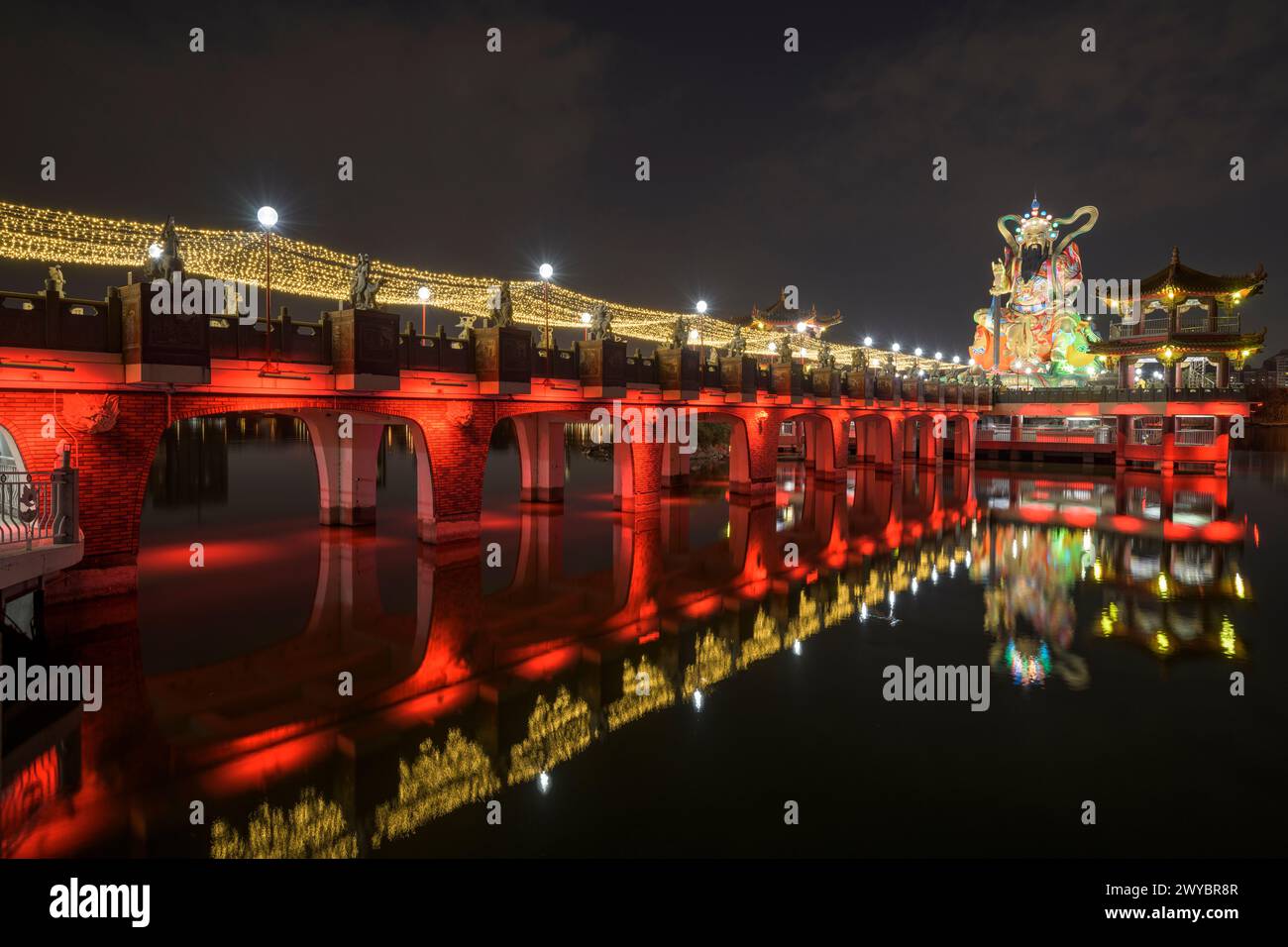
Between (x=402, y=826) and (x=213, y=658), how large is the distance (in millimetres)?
5680

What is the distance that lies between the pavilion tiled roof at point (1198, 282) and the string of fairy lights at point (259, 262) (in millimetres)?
36150

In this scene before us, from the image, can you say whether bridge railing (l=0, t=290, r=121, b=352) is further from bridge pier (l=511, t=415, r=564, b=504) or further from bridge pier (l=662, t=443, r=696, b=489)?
bridge pier (l=662, t=443, r=696, b=489)

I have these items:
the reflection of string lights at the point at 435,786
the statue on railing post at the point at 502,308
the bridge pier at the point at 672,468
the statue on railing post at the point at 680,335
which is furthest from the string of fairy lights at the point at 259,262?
the reflection of string lights at the point at 435,786

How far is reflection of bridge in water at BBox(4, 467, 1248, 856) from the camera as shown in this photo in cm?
664

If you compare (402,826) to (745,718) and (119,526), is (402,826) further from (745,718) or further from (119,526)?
(119,526)

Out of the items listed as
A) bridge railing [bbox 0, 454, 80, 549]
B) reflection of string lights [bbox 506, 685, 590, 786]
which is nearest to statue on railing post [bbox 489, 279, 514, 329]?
bridge railing [bbox 0, 454, 80, 549]

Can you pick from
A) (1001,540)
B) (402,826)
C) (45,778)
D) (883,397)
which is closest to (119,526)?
(45,778)

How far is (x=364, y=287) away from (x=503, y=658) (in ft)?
30.9

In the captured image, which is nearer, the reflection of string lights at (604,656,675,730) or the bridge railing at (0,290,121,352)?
the reflection of string lights at (604,656,675,730)

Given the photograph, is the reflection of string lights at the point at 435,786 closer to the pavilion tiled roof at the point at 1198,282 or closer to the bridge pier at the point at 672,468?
the bridge pier at the point at 672,468

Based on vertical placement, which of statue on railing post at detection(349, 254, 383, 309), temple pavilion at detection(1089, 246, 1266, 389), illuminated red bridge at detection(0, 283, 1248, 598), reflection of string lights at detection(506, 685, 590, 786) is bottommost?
reflection of string lights at detection(506, 685, 590, 786)

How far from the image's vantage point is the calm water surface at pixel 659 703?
20.8 feet

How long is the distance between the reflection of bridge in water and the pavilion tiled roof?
28720 mm

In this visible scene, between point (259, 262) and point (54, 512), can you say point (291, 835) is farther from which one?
point (259, 262)
